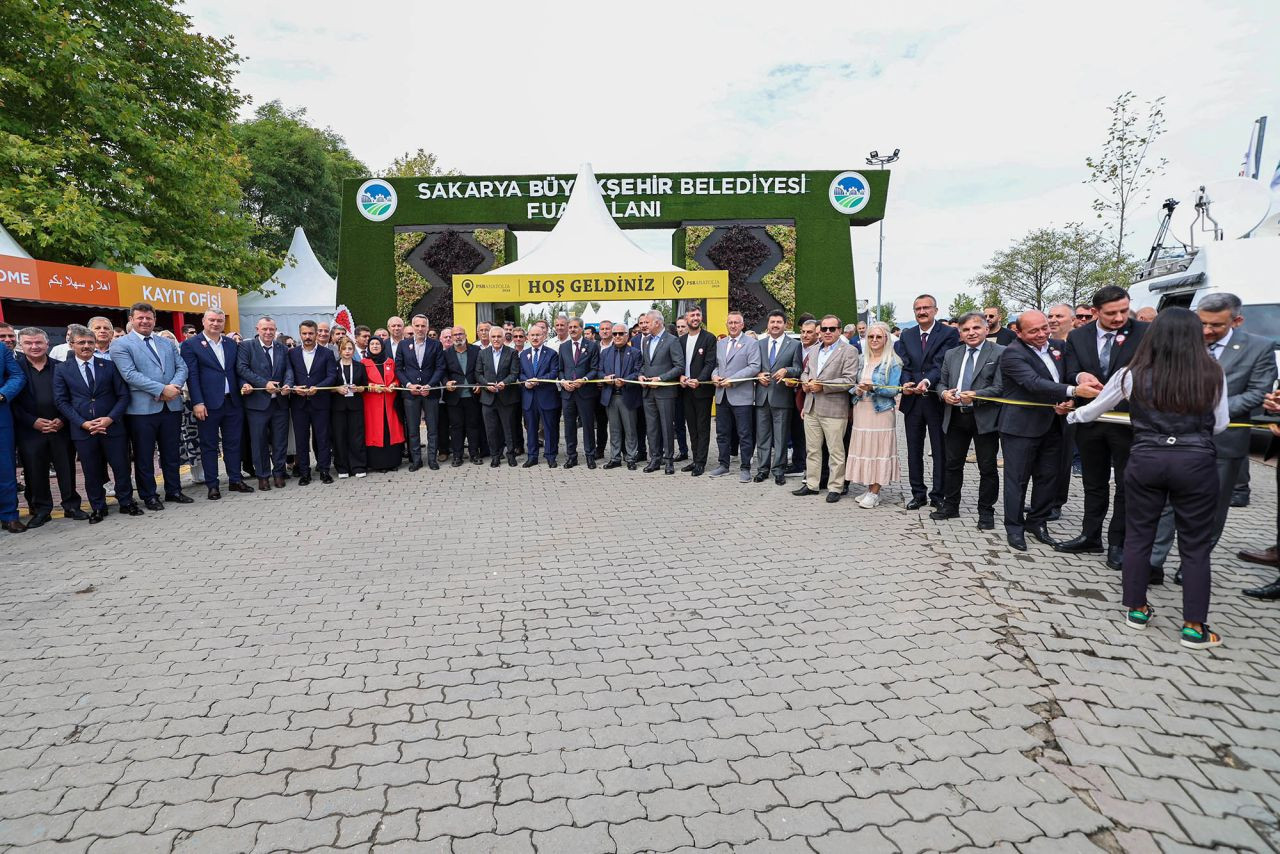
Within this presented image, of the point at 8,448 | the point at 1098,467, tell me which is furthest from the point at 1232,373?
the point at 8,448

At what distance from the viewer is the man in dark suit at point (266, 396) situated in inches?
328

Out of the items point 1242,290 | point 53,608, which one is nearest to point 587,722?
point 53,608

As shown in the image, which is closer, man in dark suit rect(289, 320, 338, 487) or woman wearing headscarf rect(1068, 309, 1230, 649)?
woman wearing headscarf rect(1068, 309, 1230, 649)

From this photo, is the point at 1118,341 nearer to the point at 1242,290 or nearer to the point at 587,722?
the point at 587,722

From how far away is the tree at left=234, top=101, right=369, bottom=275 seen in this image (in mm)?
32125

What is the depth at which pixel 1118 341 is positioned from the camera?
17.7 feet

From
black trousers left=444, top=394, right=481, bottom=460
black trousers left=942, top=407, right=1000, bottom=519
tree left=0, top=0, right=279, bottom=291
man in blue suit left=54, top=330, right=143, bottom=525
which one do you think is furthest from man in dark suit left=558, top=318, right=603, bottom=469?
tree left=0, top=0, right=279, bottom=291

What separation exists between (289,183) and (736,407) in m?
32.8

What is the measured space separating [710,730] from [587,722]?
1.87ft

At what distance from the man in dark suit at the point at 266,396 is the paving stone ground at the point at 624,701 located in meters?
2.65

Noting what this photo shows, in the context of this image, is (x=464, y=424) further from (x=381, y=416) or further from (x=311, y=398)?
(x=311, y=398)

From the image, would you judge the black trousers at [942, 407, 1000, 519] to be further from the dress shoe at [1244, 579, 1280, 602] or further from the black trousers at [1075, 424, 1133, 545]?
the dress shoe at [1244, 579, 1280, 602]

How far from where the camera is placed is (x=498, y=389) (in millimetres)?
9797

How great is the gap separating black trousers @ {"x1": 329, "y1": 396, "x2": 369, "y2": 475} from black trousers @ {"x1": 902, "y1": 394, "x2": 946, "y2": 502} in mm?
6987
